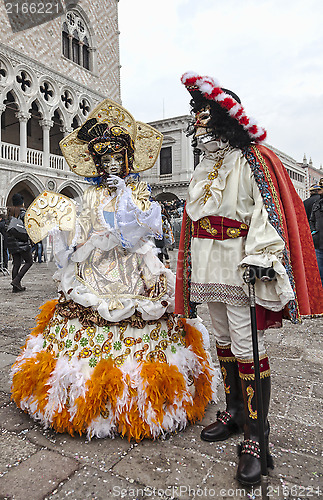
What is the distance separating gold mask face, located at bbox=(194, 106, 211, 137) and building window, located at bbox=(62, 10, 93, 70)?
18756 mm

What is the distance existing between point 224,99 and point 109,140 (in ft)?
3.58

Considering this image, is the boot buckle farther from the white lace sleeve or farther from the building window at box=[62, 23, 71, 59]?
the building window at box=[62, 23, 71, 59]

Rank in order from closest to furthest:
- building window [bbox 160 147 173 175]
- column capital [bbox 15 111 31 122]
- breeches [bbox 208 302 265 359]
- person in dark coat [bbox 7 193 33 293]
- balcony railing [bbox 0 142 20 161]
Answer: breeches [bbox 208 302 265 359], person in dark coat [bbox 7 193 33 293], balcony railing [bbox 0 142 20 161], column capital [bbox 15 111 31 122], building window [bbox 160 147 173 175]

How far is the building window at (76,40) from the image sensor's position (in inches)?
702

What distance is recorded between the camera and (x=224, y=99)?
71.6 inches

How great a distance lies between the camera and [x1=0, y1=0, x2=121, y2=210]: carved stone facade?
15148 mm

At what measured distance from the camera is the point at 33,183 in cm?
1656

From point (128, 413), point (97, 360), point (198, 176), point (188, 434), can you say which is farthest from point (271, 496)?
point (198, 176)

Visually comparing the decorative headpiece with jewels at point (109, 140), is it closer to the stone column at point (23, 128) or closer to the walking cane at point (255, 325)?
the walking cane at point (255, 325)

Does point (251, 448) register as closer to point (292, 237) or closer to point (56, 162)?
point (292, 237)

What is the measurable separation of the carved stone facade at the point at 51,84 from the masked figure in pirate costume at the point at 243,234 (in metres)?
14.4

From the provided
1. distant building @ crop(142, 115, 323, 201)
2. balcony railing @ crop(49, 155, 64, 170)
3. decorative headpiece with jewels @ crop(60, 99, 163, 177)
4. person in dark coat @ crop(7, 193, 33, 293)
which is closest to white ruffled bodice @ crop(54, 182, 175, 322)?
decorative headpiece with jewels @ crop(60, 99, 163, 177)

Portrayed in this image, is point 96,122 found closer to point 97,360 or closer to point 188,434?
point 97,360

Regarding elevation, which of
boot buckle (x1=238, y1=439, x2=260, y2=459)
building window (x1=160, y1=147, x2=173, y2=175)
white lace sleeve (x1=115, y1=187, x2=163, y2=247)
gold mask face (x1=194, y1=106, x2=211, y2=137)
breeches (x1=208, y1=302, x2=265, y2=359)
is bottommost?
boot buckle (x1=238, y1=439, x2=260, y2=459)
